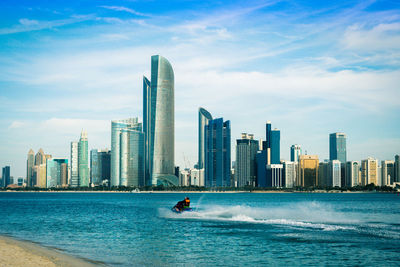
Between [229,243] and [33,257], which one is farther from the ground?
[33,257]

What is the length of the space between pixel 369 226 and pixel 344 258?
28.1 m

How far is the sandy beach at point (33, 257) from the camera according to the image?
36000 millimetres

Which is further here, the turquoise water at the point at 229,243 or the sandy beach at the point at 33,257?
the turquoise water at the point at 229,243

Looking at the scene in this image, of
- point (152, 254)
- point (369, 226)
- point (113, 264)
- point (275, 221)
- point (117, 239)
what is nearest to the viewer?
point (113, 264)

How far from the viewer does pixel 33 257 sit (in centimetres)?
3912

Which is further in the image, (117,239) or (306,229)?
(306,229)

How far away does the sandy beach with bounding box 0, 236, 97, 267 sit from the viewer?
36.0 metres

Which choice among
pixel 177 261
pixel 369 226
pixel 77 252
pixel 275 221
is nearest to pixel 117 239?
pixel 77 252

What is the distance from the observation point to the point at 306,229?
203 ft

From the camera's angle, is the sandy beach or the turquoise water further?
the turquoise water

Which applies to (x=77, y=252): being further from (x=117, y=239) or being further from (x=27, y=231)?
(x=27, y=231)

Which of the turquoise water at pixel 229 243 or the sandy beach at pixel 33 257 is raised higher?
the sandy beach at pixel 33 257

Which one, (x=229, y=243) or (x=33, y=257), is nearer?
(x=33, y=257)

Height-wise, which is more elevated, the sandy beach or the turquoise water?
the sandy beach
